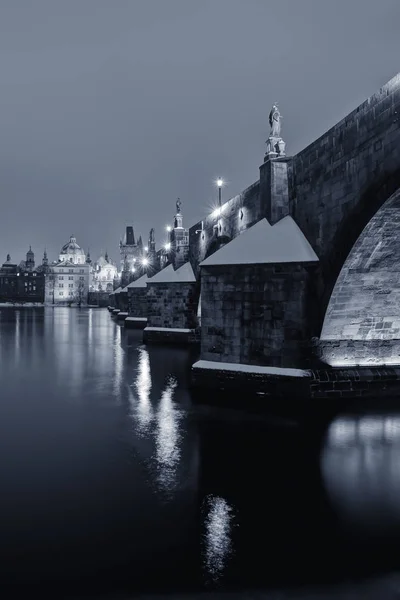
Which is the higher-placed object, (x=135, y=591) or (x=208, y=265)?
(x=208, y=265)

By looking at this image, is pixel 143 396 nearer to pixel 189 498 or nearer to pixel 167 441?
pixel 167 441

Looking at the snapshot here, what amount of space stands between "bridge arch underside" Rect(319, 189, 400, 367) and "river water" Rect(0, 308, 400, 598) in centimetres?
205

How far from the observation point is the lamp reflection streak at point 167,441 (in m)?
8.02

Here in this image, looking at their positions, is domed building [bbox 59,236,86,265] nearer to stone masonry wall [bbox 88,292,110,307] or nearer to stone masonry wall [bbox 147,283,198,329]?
stone masonry wall [bbox 88,292,110,307]

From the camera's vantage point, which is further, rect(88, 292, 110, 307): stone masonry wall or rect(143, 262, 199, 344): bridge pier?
rect(88, 292, 110, 307): stone masonry wall

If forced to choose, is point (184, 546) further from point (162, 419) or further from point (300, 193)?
point (300, 193)

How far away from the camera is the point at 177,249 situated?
102 ft

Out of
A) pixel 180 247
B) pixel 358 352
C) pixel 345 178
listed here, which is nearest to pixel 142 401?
pixel 358 352

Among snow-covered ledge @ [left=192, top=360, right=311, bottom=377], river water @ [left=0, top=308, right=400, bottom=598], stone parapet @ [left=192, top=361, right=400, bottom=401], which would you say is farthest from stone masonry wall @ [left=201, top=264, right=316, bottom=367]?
river water @ [left=0, top=308, right=400, bottom=598]

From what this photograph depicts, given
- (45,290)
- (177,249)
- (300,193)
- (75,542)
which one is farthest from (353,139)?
(45,290)

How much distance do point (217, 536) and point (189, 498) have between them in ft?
4.08

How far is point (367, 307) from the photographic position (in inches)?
535

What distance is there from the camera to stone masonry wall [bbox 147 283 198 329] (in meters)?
29.3

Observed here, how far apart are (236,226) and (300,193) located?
5903 millimetres
